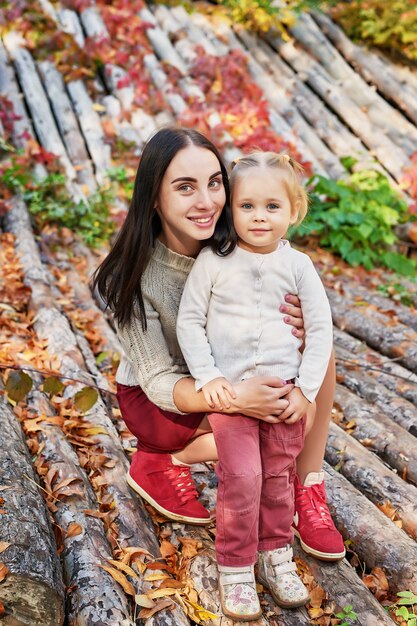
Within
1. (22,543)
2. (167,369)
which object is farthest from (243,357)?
(22,543)

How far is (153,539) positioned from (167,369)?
71cm

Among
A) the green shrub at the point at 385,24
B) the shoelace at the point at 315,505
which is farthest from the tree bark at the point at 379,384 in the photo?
the green shrub at the point at 385,24

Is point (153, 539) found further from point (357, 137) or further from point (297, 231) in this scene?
point (357, 137)

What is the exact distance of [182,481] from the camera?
272 cm

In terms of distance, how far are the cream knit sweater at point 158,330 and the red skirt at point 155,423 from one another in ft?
0.33

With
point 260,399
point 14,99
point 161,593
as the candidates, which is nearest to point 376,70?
point 14,99

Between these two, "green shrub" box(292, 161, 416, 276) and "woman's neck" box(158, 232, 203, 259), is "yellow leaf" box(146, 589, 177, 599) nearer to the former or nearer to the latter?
"woman's neck" box(158, 232, 203, 259)

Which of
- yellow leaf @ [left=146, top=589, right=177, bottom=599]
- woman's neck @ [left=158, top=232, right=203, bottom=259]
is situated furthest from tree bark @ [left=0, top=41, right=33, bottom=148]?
yellow leaf @ [left=146, top=589, right=177, bottom=599]

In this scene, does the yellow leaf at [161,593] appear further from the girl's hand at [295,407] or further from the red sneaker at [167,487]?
the girl's hand at [295,407]

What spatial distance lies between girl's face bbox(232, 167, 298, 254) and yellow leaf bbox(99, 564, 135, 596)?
1.34m

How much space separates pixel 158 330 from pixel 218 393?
0.47 metres

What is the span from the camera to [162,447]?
269cm

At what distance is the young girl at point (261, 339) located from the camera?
91.6 inches

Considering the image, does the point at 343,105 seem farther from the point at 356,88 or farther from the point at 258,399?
the point at 258,399
